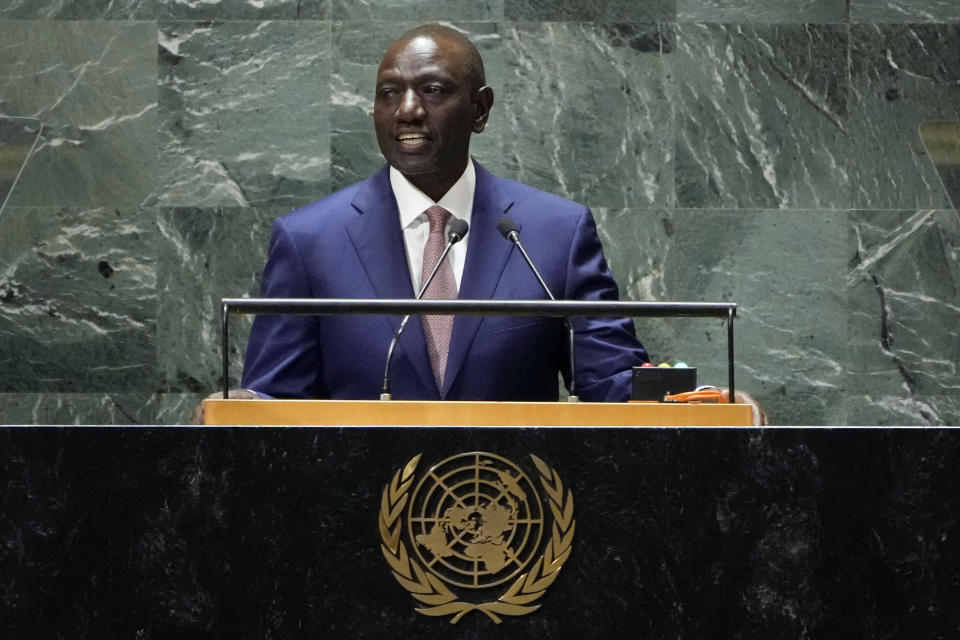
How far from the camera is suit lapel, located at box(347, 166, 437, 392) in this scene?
3654 mm

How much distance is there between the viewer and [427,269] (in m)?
3.82

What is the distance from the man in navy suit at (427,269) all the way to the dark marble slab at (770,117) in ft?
5.82

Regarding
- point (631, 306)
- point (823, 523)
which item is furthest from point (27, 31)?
point (823, 523)

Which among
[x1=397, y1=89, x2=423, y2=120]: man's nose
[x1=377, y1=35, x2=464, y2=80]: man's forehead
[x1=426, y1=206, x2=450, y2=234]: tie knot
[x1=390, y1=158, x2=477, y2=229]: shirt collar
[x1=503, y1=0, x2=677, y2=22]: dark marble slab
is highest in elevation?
[x1=503, y1=0, x2=677, y2=22]: dark marble slab

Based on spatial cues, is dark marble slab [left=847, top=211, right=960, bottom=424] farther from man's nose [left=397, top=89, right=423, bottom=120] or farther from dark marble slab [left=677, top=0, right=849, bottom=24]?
man's nose [left=397, top=89, right=423, bottom=120]

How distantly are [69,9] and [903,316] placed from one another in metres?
3.46

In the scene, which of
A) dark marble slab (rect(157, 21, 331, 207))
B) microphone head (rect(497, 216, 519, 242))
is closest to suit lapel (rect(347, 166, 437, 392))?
microphone head (rect(497, 216, 519, 242))

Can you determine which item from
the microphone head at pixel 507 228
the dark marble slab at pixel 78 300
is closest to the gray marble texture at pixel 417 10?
the dark marble slab at pixel 78 300

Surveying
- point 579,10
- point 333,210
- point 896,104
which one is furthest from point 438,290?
point 896,104

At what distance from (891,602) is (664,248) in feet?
11.6

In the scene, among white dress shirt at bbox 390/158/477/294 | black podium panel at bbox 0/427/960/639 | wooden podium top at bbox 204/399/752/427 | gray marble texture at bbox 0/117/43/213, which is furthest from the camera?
gray marble texture at bbox 0/117/43/213

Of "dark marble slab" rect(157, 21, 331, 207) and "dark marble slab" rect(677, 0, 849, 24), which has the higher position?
"dark marble slab" rect(677, 0, 849, 24)

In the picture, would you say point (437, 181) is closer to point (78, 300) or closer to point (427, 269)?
point (427, 269)

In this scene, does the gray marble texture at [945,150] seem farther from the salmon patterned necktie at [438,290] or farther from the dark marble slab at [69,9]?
the dark marble slab at [69,9]
